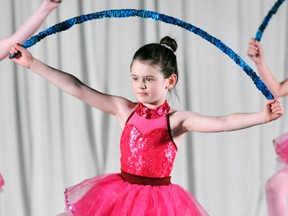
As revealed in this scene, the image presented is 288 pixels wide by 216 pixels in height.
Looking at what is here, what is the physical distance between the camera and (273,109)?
1.77 meters

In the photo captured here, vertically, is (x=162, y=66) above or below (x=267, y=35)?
below

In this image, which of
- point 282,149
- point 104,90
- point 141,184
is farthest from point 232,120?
point 104,90

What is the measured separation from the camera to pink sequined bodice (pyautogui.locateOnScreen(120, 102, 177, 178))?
195 cm

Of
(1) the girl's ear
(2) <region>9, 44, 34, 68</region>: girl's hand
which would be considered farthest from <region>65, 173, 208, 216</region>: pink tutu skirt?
(2) <region>9, 44, 34, 68</region>: girl's hand

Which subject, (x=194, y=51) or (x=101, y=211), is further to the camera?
(x=194, y=51)

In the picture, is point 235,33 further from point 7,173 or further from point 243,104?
point 7,173

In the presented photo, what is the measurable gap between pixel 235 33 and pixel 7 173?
1354 mm

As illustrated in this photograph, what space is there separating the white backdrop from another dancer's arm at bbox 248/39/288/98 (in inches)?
31.4

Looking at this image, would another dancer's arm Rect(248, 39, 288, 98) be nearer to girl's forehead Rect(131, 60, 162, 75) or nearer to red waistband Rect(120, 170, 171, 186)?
girl's forehead Rect(131, 60, 162, 75)

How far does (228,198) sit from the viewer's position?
3158mm

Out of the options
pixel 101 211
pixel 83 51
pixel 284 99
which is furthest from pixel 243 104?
pixel 101 211

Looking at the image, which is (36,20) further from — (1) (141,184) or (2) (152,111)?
(1) (141,184)

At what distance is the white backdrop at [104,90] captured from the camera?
297 centimetres

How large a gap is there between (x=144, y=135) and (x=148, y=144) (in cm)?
3
